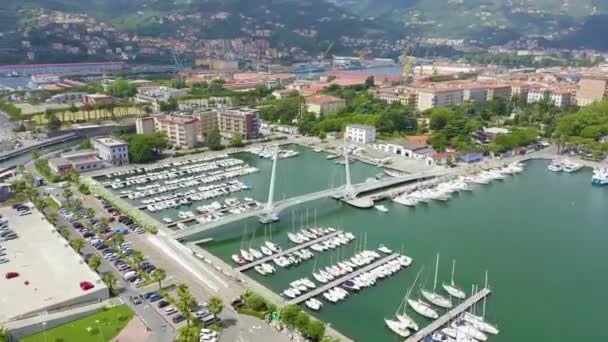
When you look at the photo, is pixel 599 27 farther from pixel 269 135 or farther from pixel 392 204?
pixel 392 204

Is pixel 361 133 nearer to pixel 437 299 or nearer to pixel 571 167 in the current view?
pixel 571 167

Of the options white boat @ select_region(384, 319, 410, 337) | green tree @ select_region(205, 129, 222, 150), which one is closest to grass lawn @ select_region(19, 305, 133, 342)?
white boat @ select_region(384, 319, 410, 337)

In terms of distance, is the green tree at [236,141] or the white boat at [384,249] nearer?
the white boat at [384,249]

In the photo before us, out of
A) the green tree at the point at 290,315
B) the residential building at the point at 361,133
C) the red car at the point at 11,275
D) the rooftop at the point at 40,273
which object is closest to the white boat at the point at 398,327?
the green tree at the point at 290,315

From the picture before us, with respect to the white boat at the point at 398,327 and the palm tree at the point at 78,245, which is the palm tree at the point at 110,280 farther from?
→ the white boat at the point at 398,327

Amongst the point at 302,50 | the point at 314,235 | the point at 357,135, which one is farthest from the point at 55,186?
the point at 302,50

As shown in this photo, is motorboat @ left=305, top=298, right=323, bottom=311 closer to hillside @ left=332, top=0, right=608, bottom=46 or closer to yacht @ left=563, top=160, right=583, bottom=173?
yacht @ left=563, top=160, right=583, bottom=173

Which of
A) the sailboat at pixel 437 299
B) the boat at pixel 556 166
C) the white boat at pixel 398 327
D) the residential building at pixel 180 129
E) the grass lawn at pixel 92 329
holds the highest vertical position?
the residential building at pixel 180 129
